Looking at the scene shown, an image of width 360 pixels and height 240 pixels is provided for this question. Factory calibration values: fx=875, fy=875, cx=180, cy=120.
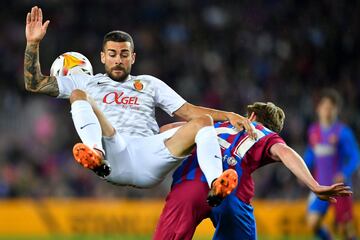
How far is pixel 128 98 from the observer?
7129 millimetres

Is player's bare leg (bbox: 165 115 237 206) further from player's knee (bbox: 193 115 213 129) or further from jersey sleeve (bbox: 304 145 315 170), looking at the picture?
jersey sleeve (bbox: 304 145 315 170)

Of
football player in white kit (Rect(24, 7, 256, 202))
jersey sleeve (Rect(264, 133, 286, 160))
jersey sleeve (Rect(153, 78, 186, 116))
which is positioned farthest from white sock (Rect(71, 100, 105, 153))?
jersey sleeve (Rect(264, 133, 286, 160))

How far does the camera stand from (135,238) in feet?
45.5

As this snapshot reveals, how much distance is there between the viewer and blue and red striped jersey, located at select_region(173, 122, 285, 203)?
665cm

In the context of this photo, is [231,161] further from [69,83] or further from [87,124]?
[69,83]

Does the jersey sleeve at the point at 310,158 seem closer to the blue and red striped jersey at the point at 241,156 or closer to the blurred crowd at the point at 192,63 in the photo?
the blurred crowd at the point at 192,63

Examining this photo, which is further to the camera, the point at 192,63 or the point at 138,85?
the point at 192,63

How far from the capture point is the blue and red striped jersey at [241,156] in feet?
21.8

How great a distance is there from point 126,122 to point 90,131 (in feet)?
1.90

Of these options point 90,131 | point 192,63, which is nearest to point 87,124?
point 90,131

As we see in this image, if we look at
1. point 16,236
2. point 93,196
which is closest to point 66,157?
point 93,196

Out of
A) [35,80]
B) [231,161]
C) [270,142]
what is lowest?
[231,161]

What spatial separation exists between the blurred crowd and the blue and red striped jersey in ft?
26.4

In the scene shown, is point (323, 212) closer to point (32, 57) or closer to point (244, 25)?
point (32, 57)
